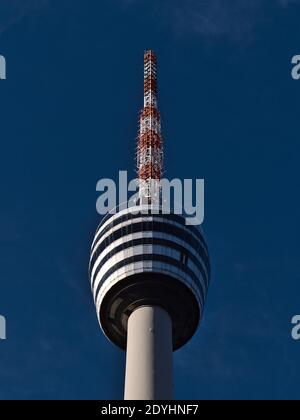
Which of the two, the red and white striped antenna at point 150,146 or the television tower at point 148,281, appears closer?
the television tower at point 148,281

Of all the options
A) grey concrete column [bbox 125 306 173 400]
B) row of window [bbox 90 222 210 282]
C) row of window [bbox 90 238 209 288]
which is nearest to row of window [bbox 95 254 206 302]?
row of window [bbox 90 238 209 288]

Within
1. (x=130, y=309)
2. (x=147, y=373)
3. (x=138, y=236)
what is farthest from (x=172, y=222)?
(x=147, y=373)

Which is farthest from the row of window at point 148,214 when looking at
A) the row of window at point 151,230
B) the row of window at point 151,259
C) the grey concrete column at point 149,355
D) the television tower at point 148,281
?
the grey concrete column at point 149,355

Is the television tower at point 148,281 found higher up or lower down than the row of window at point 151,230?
lower down

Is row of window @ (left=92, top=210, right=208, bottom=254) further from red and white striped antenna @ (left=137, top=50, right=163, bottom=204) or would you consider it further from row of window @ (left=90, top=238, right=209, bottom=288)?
red and white striped antenna @ (left=137, top=50, right=163, bottom=204)

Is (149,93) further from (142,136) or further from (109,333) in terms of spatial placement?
(109,333)

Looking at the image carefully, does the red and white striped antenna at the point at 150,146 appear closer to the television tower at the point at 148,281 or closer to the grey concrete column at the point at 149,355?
the television tower at the point at 148,281

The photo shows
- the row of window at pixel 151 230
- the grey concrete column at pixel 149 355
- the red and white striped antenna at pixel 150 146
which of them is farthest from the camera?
the red and white striped antenna at pixel 150 146
